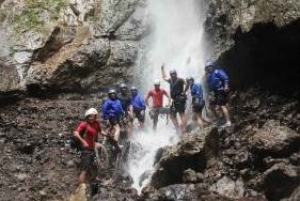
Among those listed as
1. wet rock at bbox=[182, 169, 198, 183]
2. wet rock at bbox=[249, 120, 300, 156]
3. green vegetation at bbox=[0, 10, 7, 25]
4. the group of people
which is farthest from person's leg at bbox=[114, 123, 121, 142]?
green vegetation at bbox=[0, 10, 7, 25]

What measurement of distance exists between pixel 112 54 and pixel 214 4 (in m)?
5.10

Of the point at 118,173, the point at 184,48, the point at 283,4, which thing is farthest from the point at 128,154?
the point at 184,48

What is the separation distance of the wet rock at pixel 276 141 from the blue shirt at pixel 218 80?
2.08m

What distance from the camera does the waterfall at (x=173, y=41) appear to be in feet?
81.1

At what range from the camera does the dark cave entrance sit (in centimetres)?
1853

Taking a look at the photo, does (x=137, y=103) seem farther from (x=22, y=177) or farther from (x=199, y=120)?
(x=22, y=177)

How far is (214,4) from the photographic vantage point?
23.7 m

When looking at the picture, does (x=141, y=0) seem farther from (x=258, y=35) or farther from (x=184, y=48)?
(x=258, y=35)

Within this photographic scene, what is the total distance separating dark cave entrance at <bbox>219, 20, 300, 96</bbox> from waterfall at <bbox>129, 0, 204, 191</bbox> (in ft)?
10.7

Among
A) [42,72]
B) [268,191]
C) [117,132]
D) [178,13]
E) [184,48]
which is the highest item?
[178,13]

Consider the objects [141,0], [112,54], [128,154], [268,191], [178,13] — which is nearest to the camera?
[268,191]

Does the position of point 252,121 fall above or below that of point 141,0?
below

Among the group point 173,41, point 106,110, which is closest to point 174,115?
point 106,110

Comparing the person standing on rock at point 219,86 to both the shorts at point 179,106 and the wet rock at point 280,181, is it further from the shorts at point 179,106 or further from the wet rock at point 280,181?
the wet rock at point 280,181
